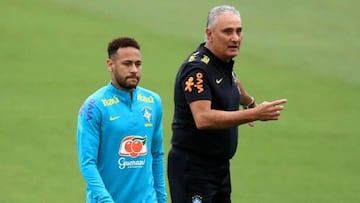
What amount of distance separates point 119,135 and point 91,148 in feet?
0.86

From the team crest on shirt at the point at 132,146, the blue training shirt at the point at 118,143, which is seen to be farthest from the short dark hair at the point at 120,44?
the team crest on shirt at the point at 132,146

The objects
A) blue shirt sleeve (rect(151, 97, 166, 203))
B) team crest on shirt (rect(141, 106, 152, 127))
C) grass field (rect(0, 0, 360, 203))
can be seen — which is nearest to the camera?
team crest on shirt (rect(141, 106, 152, 127))

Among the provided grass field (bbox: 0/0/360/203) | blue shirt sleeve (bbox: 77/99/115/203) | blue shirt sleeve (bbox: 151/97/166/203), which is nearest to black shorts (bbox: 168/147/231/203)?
blue shirt sleeve (bbox: 151/97/166/203)

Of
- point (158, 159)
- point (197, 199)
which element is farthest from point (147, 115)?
point (197, 199)

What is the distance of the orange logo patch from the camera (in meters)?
8.04

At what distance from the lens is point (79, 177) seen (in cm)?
1388

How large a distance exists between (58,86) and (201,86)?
→ 36.7 ft

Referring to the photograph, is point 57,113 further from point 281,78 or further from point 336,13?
point 336,13

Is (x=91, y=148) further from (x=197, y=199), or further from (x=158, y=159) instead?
(x=197, y=199)

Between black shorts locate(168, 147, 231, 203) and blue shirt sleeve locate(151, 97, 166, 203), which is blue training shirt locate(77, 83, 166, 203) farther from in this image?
black shorts locate(168, 147, 231, 203)

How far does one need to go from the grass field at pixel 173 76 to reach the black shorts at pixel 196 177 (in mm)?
4414

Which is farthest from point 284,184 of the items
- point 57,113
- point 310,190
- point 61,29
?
point 61,29

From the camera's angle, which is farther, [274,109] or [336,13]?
[336,13]

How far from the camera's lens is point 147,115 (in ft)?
26.2
